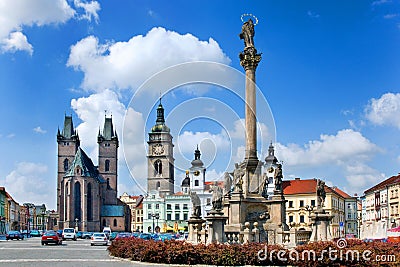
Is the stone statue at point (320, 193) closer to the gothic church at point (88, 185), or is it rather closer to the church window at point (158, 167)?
the gothic church at point (88, 185)

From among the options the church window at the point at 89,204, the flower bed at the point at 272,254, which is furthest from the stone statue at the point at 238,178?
the church window at the point at 89,204

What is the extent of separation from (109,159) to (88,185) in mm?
20285

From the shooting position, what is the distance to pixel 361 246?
1841cm

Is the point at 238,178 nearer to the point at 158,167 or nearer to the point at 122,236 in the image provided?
the point at 122,236

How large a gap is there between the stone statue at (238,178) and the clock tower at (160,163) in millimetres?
109779

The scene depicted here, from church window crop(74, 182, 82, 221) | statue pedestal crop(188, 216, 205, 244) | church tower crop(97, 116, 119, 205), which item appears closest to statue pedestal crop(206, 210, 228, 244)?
statue pedestal crop(188, 216, 205, 244)

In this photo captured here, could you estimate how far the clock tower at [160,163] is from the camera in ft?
470

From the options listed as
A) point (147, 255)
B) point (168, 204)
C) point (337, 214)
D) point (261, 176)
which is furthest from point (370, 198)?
point (147, 255)

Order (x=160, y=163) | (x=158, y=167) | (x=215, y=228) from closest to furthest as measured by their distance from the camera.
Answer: (x=215, y=228), (x=160, y=163), (x=158, y=167)

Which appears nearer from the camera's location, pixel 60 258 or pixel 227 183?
pixel 60 258

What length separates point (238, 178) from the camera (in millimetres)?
32000

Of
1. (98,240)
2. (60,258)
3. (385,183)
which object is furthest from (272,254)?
(385,183)

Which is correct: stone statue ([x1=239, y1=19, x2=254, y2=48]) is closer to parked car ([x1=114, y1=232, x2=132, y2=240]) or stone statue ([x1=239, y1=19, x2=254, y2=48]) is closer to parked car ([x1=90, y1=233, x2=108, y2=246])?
parked car ([x1=114, y1=232, x2=132, y2=240])

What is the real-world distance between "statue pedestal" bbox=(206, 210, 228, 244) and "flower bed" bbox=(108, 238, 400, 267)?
3352 mm
